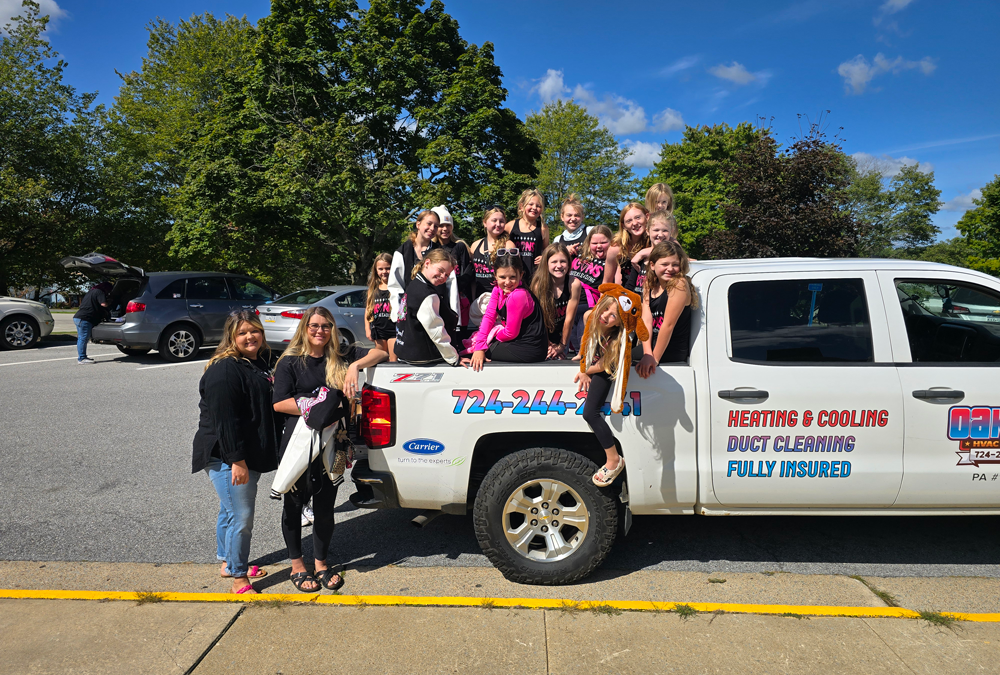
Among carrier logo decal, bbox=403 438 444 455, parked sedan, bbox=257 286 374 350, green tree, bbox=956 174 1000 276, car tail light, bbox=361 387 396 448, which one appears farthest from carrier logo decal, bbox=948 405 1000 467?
green tree, bbox=956 174 1000 276

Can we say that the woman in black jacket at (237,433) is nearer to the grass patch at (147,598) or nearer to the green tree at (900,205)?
the grass patch at (147,598)

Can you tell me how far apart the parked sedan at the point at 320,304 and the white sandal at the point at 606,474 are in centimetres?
814

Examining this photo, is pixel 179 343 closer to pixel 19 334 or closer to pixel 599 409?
pixel 19 334

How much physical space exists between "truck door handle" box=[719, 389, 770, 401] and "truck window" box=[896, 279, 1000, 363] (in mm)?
893

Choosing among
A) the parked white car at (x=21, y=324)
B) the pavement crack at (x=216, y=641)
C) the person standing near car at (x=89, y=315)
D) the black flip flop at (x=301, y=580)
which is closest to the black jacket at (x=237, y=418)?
the black flip flop at (x=301, y=580)

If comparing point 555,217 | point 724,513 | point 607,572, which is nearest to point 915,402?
point 724,513

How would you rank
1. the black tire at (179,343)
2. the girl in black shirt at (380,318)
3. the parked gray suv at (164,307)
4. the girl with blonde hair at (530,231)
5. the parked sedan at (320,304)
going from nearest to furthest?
1. the girl in black shirt at (380,318)
2. the girl with blonde hair at (530,231)
3. the parked sedan at (320,304)
4. the parked gray suv at (164,307)
5. the black tire at (179,343)

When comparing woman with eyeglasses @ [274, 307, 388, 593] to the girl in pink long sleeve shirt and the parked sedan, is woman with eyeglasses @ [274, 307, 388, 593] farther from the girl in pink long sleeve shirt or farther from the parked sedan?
the parked sedan

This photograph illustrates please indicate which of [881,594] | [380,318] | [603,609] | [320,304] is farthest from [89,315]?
[881,594]

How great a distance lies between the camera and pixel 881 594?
11.1 ft

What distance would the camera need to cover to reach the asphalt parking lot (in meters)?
3.84

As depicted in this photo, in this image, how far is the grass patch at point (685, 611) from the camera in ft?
10.4

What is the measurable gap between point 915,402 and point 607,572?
1954 millimetres

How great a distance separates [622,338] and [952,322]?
6.88ft
